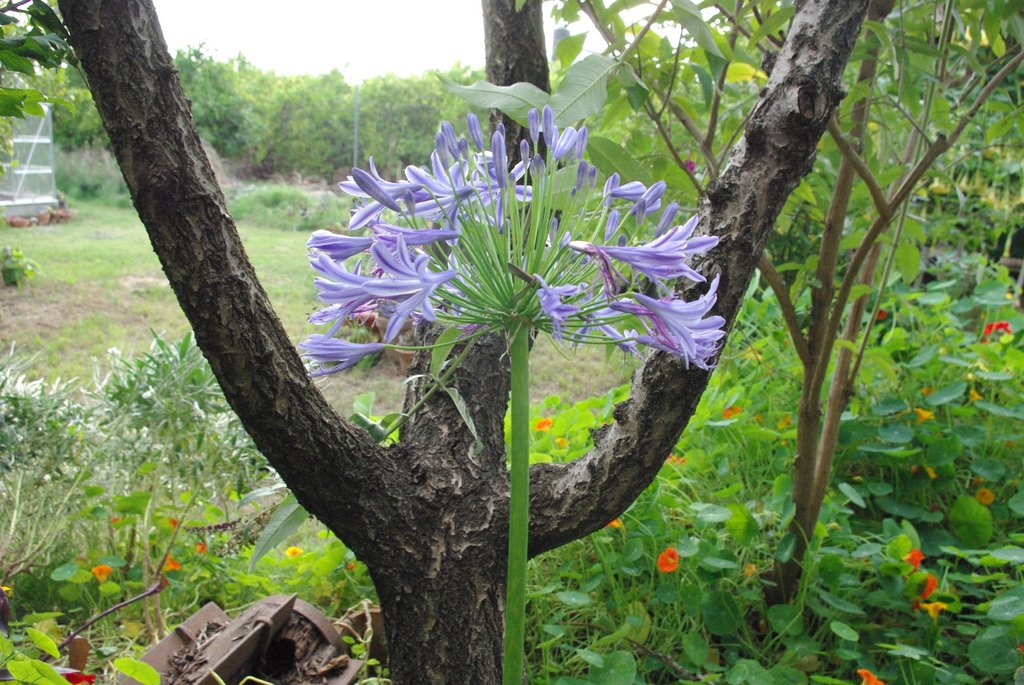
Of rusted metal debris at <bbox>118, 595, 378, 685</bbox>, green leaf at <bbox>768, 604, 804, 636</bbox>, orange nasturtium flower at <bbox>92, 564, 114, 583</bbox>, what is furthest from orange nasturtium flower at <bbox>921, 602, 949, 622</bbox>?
orange nasturtium flower at <bbox>92, 564, 114, 583</bbox>

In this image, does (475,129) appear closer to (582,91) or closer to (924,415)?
(582,91)

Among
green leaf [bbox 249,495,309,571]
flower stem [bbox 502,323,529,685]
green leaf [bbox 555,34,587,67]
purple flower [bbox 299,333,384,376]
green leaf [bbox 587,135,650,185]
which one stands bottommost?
green leaf [bbox 249,495,309,571]

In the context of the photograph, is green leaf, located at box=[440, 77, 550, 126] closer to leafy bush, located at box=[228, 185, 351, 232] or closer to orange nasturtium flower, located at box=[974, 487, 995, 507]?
orange nasturtium flower, located at box=[974, 487, 995, 507]

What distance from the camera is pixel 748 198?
958 millimetres

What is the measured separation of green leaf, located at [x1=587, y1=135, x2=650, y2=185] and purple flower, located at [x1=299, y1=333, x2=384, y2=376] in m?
0.36

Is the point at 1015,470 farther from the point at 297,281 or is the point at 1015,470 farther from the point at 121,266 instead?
the point at 121,266

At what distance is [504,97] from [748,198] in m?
0.34

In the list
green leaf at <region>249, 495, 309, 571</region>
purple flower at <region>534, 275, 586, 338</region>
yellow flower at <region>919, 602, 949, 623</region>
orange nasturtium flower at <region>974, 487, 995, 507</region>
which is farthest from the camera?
orange nasturtium flower at <region>974, 487, 995, 507</region>

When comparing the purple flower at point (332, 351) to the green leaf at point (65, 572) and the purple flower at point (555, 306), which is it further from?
the green leaf at point (65, 572)

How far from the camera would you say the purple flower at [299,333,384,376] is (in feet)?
2.34

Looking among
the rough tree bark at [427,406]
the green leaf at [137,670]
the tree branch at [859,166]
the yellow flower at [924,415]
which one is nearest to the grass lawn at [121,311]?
the yellow flower at [924,415]

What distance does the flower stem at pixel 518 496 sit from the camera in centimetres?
71

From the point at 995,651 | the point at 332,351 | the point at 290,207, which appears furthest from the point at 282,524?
the point at 290,207

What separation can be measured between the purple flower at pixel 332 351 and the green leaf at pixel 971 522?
150cm
